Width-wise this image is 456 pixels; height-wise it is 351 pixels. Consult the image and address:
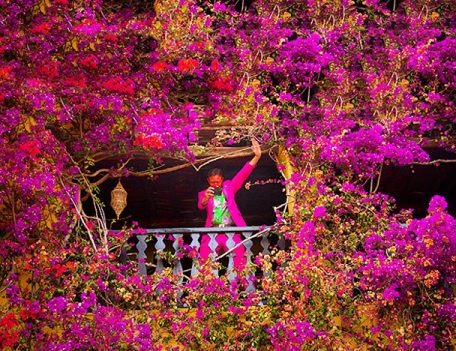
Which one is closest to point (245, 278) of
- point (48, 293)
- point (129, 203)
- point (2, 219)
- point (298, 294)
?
point (298, 294)

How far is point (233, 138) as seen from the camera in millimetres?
11250

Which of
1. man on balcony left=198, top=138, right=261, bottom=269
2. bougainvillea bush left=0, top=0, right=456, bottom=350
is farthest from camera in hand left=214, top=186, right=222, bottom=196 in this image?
bougainvillea bush left=0, top=0, right=456, bottom=350

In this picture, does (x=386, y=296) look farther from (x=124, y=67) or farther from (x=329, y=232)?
(x=124, y=67)

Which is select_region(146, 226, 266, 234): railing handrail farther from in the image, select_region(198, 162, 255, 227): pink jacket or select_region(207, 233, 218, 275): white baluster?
select_region(198, 162, 255, 227): pink jacket

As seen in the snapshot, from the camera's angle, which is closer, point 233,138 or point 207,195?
point 207,195

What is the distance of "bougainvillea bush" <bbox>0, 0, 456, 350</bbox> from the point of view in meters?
9.36

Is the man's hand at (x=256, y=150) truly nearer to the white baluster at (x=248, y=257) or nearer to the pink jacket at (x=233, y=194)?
the pink jacket at (x=233, y=194)

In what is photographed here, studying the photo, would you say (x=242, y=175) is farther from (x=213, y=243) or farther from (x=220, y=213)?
(x=213, y=243)

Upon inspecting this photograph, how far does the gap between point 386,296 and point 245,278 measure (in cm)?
169

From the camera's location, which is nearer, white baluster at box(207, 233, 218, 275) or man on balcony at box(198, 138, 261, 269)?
white baluster at box(207, 233, 218, 275)

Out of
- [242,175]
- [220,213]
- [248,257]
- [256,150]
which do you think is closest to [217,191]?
[220,213]

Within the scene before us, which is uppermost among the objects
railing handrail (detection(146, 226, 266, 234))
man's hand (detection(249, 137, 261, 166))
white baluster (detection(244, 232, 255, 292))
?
man's hand (detection(249, 137, 261, 166))

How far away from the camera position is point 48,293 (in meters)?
9.67

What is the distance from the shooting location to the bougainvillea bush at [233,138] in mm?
9359
